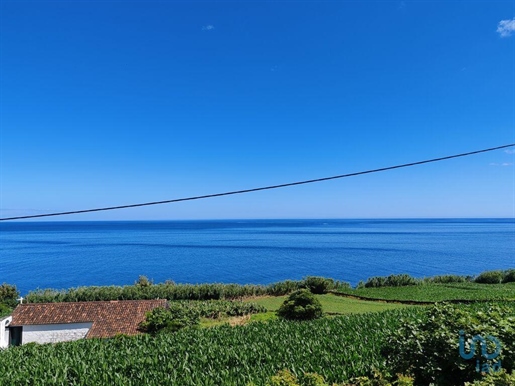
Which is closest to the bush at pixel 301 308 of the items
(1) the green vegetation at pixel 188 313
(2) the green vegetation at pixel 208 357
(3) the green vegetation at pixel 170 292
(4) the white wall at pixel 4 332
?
(1) the green vegetation at pixel 188 313

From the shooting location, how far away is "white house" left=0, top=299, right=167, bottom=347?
22.0 meters

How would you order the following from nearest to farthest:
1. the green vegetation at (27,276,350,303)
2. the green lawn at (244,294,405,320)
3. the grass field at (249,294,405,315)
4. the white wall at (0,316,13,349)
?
the white wall at (0,316,13,349)
the grass field at (249,294,405,315)
the green lawn at (244,294,405,320)
the green vegetation at (27,276,350,303)

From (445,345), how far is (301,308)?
1726 centimetres

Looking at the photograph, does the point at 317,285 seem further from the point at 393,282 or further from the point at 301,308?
the point at 301,308

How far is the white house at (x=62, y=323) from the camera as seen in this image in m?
22.0

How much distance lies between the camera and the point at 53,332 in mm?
22422

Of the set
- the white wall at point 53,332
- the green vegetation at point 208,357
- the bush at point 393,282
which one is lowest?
the bush at point 393,282

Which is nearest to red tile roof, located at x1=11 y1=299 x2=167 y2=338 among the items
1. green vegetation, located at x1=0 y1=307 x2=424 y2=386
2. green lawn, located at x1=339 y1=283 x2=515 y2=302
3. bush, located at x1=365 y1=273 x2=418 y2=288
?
green vegetation, located at x1=0 y1=307 x2=424 y2=386

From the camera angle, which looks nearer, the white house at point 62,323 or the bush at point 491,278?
the white house at point 62,323

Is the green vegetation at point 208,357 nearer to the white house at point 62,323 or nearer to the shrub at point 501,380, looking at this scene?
the shrub at point 501,380

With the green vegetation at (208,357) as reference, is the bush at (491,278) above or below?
below

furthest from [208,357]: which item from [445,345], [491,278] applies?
[491,278]

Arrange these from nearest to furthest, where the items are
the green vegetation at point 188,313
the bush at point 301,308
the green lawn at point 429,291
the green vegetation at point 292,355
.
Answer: the green vegetation at point 292,355, the green vegetation at point 188,313, the bush at point 301,308, the green lawn at point 429,291

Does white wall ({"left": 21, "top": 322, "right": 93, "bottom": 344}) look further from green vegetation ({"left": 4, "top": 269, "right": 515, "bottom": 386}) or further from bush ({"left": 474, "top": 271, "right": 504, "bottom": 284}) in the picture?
bush ({"left": 474, "top": 271, "right": 504, "bottom": 284})
